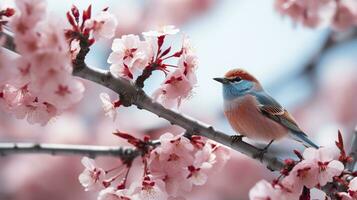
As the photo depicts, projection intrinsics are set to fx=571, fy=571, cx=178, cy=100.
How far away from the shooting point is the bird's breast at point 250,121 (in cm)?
339

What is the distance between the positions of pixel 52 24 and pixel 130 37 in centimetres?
60

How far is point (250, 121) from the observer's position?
345 centimetres

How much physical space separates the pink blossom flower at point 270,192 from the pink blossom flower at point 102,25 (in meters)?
0.85

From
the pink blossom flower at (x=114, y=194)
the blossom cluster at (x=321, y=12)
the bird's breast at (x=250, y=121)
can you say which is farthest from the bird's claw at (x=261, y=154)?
the blossom cluster at (x=321, y=12)

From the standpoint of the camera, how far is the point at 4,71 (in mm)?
1948

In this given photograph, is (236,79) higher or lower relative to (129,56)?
lower

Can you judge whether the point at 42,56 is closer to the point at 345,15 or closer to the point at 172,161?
the point at 172,161

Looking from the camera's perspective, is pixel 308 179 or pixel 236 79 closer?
pixel 308 179

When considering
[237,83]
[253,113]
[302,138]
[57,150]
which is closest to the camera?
[57,150]

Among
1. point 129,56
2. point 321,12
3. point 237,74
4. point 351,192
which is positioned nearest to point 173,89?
point 129,56

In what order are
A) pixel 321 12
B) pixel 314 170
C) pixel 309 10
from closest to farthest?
pixel 314 170 < pixel 309 10 < pixel 321 12

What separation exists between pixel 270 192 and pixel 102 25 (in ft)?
3.09

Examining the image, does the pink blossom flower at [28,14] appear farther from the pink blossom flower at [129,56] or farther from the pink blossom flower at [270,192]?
the pink blossom flower at [270,192]

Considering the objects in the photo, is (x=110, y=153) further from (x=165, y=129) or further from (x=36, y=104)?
(x=165, y=129)
